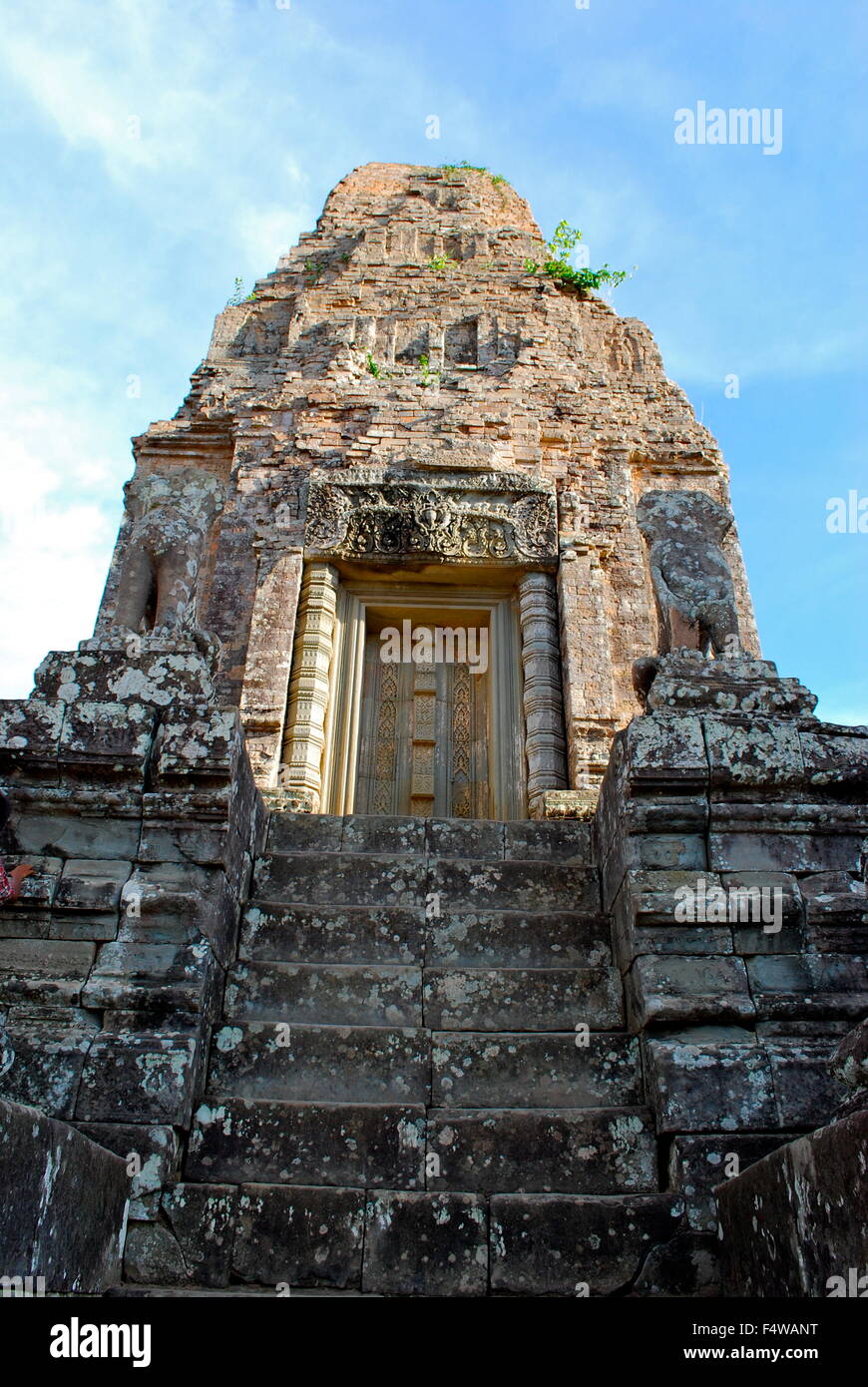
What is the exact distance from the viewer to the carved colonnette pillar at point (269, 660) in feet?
29.7

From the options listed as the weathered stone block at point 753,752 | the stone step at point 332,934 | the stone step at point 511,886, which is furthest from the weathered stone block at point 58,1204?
the weathered stone block at point 753,752

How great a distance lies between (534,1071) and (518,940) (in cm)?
86

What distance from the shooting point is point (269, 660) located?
9.53 metres

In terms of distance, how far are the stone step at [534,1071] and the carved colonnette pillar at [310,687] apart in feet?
13.6

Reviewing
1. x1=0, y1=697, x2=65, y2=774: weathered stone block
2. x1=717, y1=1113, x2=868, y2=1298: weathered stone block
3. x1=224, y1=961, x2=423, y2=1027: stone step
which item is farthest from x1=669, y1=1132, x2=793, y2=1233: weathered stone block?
x1=0, y1=697, x2=65, y2=774: weathered stone block

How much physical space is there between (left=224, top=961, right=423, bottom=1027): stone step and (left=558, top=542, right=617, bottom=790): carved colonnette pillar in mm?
4263

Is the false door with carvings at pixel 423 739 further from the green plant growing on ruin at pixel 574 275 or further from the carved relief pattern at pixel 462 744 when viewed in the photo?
the green plant growing on ruin at pixel 574 275

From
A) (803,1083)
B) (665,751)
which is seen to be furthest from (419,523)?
(803,1083)

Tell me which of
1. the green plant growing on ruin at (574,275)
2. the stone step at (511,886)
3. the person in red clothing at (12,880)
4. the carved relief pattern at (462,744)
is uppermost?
the green plant growing on ruin at (574,275)

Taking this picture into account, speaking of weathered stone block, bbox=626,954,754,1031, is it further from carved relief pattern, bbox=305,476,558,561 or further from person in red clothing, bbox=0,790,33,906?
carved relief pattern, bbox=305,476,558,561

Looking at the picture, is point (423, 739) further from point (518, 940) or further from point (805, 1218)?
point (805, 1218)

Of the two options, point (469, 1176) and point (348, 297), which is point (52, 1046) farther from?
point (348, 297)
